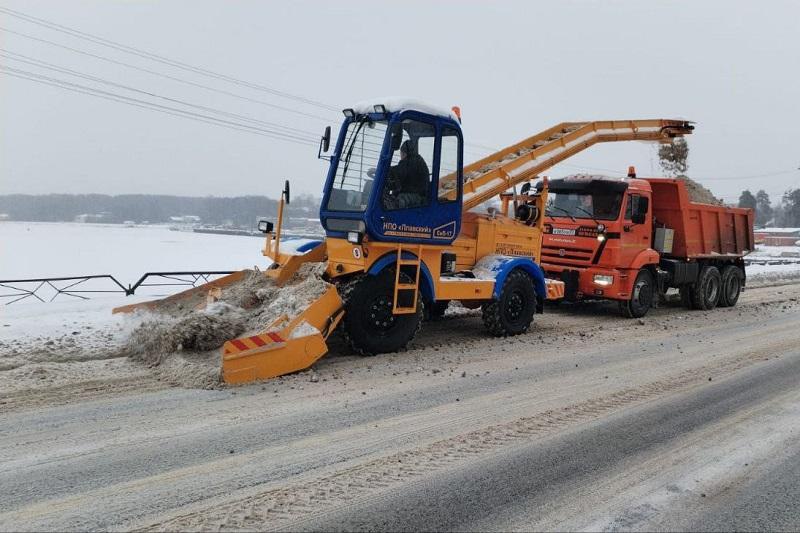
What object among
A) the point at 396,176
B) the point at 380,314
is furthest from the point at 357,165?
the point at 380,314

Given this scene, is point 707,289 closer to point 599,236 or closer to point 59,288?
point 599,236

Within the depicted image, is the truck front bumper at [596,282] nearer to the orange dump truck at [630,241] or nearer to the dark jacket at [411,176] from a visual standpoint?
the orange dump truck at [630,241]

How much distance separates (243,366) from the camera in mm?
5938

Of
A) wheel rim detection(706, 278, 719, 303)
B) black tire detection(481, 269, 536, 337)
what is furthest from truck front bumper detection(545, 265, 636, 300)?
wheel rim detection(706, 278, 719, 303)

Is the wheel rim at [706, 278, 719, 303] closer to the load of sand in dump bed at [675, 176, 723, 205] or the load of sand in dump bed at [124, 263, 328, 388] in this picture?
the load of sand in dump bed at [675, 176, 723, 205]

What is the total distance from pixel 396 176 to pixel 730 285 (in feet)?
36.0

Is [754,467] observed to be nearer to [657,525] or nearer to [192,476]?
[657,525]

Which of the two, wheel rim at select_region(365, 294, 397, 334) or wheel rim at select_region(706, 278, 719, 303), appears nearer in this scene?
wheel rim at select_region(365, 294, 397, 334)

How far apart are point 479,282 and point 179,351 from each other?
4061 mm

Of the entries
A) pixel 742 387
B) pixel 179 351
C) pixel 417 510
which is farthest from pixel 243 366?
pixel 742 387

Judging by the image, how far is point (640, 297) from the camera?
11.8 meters

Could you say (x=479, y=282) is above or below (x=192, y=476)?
above

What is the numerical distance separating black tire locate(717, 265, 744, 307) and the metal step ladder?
32.9 feet

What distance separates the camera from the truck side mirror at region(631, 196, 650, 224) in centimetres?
1166
